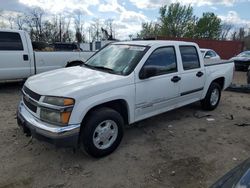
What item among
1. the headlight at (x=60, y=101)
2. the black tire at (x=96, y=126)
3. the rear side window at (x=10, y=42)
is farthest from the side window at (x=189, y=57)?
the rear side window at (x=10, y=42)

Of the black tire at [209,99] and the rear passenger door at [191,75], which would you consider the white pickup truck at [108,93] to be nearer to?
the rear passenger door at [191,75]

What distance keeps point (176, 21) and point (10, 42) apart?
131ft

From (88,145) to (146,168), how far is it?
92cm

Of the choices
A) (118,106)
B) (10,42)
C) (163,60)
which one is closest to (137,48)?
(163,60)

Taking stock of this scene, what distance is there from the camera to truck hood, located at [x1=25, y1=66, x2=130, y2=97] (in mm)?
3593

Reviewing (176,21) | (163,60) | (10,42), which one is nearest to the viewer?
(163,60)

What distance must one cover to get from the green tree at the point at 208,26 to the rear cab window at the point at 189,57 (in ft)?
139

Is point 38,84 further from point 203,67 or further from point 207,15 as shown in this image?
point 207,15

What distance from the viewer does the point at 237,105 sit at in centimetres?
734

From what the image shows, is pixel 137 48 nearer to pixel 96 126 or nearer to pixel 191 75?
pixel 191 75

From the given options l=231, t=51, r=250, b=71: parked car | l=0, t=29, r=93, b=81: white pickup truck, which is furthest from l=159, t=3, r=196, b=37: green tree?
l=0, t=29, r=93, b=81: white pickup truck

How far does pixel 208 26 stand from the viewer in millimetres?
45719

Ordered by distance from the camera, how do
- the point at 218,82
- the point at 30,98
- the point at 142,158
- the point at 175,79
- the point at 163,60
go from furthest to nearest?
the point at 218,82, the point at 175,79, the point at 163,60, the point at 142,158, the point at 30,98

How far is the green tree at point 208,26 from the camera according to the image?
45.3 metres
